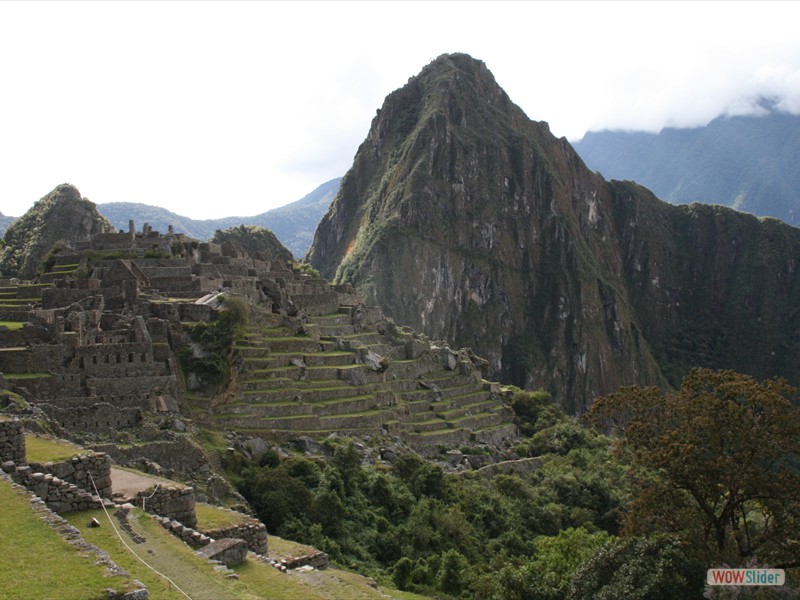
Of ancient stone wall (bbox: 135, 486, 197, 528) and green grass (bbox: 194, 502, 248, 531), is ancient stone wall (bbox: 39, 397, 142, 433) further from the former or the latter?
ancient stone wall (bbox: 135, 486, 197, 528)

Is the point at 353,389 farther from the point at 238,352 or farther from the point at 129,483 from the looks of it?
the point at 129,483

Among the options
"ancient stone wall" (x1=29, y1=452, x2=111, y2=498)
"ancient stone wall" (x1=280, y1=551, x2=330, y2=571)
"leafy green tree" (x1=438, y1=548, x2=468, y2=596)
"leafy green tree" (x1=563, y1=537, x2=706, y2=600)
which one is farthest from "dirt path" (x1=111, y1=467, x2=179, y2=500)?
"leafy green tree" (x1=438, y1=548, x2=468, y2=596)

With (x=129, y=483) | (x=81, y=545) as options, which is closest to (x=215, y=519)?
(x=129, y=483)

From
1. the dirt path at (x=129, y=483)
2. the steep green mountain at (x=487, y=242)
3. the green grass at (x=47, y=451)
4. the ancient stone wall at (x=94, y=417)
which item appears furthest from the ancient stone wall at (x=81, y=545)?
the steep green mountain at (x=487, y=242)

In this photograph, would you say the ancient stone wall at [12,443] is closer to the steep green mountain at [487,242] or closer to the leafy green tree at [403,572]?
the leafy green tree at [403,572]

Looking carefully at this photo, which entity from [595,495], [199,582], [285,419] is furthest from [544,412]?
[199,582]
